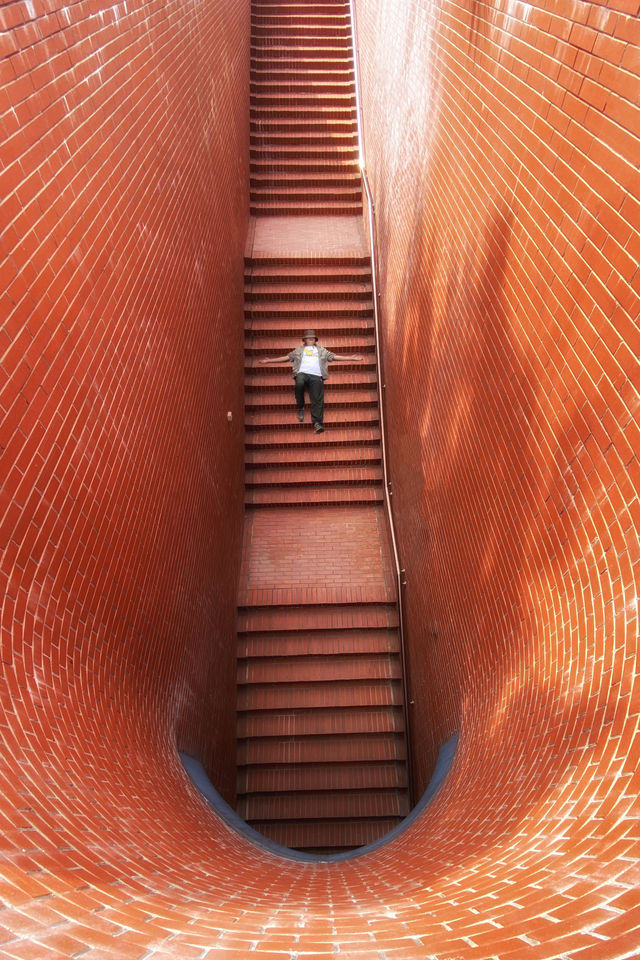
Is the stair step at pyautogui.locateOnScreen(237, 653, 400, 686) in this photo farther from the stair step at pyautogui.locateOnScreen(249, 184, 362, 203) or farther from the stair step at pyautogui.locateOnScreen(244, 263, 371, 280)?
the stair step at pyautogui.locateOnScreen(249, 184, 362, 203)

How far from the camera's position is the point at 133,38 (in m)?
2.79

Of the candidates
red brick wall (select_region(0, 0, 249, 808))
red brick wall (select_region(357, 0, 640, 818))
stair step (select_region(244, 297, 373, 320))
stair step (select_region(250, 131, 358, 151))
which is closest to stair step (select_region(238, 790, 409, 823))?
red brick wall (select_region(0, 0, 249, 808))

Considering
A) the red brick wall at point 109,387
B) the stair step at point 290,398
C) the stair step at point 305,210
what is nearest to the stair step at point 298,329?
the stair step at point 290,398

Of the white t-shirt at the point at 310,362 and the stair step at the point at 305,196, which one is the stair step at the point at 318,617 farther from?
the stair step at the point at 305,196

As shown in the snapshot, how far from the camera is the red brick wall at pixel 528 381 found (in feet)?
5.40

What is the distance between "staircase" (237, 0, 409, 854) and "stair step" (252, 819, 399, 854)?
11 millimetres

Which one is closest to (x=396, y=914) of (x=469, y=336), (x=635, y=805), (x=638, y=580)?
(x=635, y=805)

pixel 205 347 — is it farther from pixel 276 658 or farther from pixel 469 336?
pixel 276 658

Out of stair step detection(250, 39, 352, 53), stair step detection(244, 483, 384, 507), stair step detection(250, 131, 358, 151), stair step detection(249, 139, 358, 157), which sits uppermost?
stair step detection(250, 39, 352, 53)

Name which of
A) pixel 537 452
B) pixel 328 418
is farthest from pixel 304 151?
pixel 537 452

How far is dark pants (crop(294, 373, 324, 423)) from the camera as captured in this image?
18.8 ft

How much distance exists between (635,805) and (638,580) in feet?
1.84

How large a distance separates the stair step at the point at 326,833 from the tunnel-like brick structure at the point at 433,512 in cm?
127

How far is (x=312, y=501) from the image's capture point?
6.13 meters
